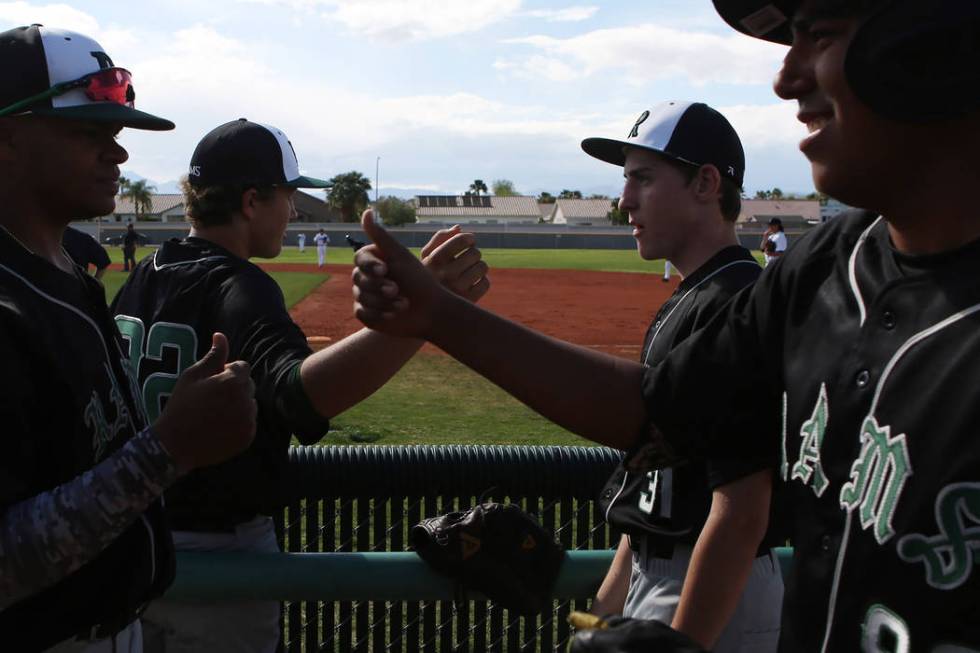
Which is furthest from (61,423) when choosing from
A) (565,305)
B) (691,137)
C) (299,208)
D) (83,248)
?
(299,208)

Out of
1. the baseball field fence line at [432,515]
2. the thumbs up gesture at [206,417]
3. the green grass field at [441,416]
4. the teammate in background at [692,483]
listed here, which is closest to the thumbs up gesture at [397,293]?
the thumbs up gesture at [206,417]

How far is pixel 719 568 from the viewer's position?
1951mm

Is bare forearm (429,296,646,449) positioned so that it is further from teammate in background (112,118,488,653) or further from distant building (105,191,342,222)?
distant building (105,191,342,222)

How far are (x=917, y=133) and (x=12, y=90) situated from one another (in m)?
1.73

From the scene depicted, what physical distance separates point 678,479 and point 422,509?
A: 124 cm

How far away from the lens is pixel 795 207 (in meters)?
97.6

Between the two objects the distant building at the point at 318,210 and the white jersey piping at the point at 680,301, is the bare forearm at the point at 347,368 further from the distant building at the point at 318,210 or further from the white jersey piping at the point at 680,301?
the distant building at the point at 318,210

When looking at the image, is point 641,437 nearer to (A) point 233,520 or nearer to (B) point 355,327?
(A) point 233,520

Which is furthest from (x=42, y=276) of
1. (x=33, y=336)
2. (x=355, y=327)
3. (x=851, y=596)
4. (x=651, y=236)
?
(x=355, y=327)

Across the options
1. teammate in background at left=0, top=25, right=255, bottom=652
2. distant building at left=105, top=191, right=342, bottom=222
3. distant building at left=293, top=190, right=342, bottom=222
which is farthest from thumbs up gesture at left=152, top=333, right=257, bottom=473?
distant building at left=293, top=190, right=342, bottom=222

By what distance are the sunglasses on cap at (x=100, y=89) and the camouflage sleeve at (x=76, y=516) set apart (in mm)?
756

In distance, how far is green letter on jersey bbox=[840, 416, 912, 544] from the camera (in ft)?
4.13

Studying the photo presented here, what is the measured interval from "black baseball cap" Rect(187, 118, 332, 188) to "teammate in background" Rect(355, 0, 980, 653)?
1.39 meters

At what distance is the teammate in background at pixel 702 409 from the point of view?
1.71m
